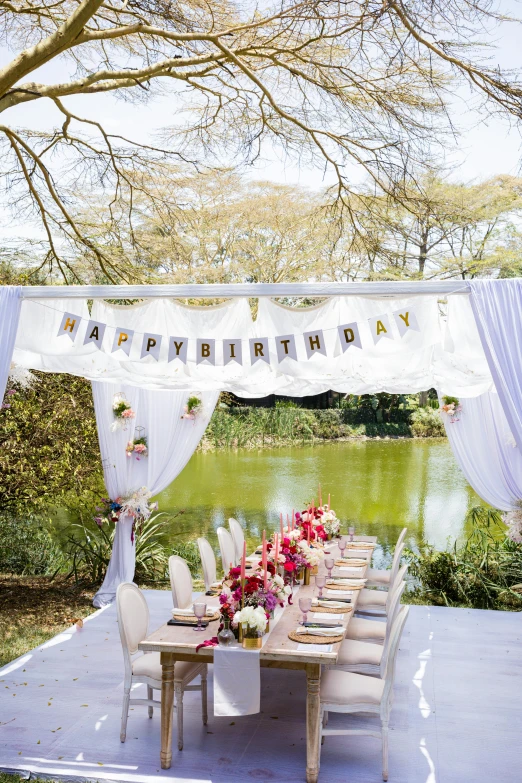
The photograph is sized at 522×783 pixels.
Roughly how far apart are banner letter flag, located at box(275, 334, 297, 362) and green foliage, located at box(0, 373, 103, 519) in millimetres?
2963

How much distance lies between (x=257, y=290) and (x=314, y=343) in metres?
0.56

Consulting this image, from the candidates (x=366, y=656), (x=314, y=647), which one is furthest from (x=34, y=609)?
(x=314, y=647)

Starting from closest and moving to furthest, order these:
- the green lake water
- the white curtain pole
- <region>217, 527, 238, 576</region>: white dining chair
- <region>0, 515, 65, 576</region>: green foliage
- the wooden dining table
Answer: the wooden dining table → the white curtain pole → <region>217, 527, 238, 576</region>: white dining chair → <region>0, 515, 65, 576</region>: green foliage → the green lake water

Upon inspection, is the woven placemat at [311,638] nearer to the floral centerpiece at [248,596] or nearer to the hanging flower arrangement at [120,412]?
the floral centerpiece at [248,596]

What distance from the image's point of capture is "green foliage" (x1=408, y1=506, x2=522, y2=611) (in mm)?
7926

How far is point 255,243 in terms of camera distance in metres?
21.6

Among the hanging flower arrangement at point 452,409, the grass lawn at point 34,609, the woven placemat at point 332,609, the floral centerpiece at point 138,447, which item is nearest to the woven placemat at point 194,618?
the woven placemat at point 332,609

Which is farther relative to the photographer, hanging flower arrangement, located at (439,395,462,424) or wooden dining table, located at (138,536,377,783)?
hanging flower arrangement, located at (439,395,462,424)

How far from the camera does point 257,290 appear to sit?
16.8ft

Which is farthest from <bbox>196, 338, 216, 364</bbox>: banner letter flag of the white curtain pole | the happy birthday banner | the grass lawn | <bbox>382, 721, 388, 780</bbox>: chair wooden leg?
the grass lawn

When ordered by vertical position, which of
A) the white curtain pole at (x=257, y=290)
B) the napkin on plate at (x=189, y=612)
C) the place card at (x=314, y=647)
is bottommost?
the place card at (x=314, y=647)

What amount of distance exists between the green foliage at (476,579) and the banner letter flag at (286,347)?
3.73 meters

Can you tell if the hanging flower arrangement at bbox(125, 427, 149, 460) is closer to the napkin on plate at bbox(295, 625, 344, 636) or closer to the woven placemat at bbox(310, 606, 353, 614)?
the woven placemat at bbox(310, 606, 353, 614)

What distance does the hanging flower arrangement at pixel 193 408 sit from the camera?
23.2ft
